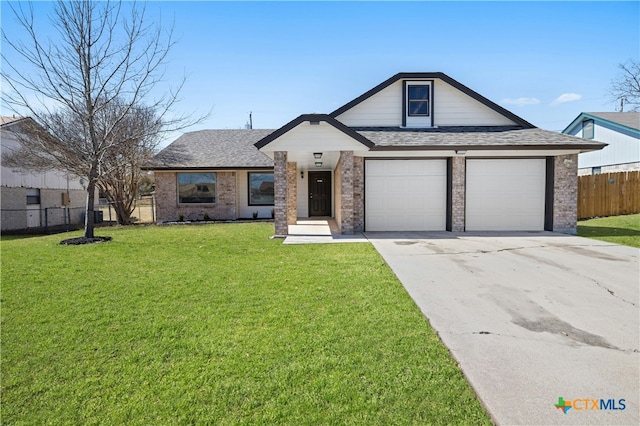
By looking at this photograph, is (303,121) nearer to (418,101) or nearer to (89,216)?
(418,101)

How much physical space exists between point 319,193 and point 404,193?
669cm

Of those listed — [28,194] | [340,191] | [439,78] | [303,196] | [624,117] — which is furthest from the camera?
[624,117]

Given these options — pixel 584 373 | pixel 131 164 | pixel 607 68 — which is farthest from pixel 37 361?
pixel 607 68

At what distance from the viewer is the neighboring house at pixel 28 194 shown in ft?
55.9

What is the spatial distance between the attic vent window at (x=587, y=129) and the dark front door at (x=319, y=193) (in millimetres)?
20358

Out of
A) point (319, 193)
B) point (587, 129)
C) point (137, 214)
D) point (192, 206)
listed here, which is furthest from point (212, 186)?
point (587, 129)

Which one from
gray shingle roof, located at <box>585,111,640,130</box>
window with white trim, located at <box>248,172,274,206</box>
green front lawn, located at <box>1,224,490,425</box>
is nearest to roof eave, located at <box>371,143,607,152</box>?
green front lawn, located at <box>1,224,490,425</box>

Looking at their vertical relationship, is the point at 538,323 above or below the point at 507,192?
below

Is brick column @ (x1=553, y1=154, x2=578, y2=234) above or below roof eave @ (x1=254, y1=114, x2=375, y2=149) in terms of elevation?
below

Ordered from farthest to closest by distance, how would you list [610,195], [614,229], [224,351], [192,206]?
[192,206] → [610,195] → [614,229] → [224,351]

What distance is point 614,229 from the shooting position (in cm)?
1213

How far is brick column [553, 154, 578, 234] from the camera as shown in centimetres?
1179

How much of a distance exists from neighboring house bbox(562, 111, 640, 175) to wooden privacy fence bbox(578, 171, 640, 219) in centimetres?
612

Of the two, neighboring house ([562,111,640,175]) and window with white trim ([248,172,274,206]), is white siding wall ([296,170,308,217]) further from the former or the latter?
neighboring house ([562,111,640,175])
